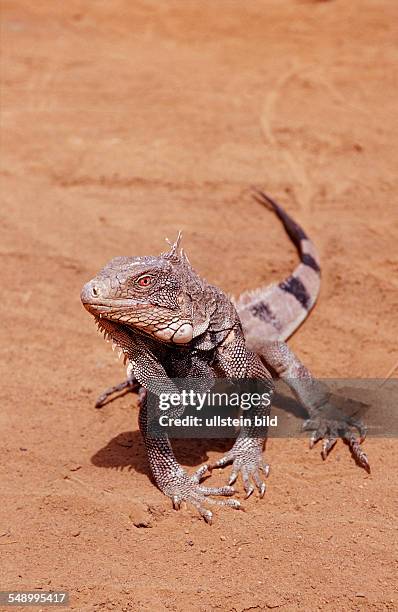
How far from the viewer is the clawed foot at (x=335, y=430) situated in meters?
6.28

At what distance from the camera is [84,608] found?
16.1ft

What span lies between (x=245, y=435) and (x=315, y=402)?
802mm

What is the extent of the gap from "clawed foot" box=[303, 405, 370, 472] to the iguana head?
1583 millimetres

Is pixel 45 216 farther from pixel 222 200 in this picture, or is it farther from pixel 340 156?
pixel 340 156

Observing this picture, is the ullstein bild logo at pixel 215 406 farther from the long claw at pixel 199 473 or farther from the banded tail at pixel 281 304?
the banded tail at pixel 281 304

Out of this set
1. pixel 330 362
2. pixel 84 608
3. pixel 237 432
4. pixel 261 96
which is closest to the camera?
pixel 84 608

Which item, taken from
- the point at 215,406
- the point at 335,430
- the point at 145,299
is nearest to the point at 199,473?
Result: the point at 215,406

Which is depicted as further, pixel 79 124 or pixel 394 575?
pixel 79 124

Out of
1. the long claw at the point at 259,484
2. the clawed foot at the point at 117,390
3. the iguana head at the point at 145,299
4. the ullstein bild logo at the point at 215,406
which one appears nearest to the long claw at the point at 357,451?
the ullstein bild logo at the point at 215,406

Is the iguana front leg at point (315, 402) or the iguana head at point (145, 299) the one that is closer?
the iguana head at point (145, 299)

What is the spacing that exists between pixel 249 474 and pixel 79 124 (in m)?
7.30

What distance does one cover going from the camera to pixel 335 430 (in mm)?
6453

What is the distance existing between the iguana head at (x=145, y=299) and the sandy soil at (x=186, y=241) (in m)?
1.38

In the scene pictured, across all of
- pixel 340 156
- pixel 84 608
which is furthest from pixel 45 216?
pixel 84 608
